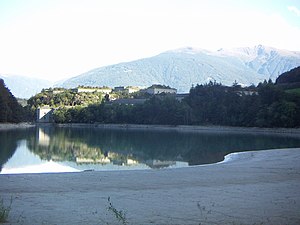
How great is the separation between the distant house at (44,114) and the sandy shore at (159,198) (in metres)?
95.3

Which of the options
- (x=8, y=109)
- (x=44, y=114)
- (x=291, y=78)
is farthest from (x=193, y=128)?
(x=44, y=114)

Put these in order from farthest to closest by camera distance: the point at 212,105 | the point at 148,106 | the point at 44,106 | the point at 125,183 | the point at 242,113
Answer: the point at 44,106 → the point at 148,106 → the point at 212,105 → the point at 242,113 → the point at 125,183

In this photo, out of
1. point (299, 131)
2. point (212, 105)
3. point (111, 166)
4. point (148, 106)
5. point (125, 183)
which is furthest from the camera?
point (148, 106)

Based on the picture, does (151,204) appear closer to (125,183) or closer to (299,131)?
(125,183)

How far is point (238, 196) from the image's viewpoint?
33.6 ft

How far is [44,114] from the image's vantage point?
108562 millimetres

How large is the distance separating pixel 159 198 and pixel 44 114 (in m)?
102

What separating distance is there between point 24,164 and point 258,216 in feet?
62.3

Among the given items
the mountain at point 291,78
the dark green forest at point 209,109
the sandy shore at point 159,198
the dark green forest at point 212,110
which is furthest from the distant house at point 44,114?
the sandy shore at point 159,198

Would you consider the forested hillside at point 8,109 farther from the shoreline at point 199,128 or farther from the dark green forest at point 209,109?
the shoreline at point 199,128

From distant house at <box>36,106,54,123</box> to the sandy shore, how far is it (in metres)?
95.3

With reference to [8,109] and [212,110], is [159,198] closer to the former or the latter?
[8,109]

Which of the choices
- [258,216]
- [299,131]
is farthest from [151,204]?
[299,131]

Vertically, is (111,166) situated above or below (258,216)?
below
